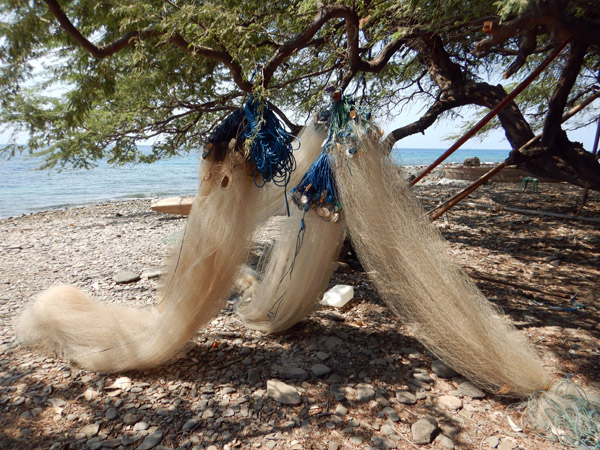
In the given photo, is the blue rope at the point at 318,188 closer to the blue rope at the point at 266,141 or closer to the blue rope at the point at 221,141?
the blue rope at the point at 266,141

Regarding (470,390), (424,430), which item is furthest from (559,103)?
(424,430)

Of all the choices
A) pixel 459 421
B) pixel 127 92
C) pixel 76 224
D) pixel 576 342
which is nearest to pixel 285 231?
pixel 459 421

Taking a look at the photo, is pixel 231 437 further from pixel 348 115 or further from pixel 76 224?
pixel 76 224

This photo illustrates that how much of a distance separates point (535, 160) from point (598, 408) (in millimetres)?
3026

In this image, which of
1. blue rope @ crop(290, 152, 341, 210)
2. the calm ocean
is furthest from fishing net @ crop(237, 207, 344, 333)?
the calm ocean

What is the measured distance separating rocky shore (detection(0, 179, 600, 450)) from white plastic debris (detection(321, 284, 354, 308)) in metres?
0.08

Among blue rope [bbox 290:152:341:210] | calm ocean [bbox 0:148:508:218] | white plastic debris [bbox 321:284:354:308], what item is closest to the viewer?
blue rope [bbox 290:152:341:210]

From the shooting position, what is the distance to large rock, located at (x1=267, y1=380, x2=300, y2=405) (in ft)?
7.79

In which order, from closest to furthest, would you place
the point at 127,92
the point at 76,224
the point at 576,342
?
the point at 576,342
the point at 127,92
the point at 76,224

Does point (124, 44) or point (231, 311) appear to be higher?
point (124, 44)

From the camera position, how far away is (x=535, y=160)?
439 centimetres

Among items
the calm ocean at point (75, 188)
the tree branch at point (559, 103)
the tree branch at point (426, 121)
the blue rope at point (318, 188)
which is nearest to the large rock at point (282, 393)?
the blue rope at point (318, 188)

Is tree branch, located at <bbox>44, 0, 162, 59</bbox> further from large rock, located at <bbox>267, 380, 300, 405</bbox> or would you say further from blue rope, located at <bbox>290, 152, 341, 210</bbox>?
large rock, located at <bbox>267, 380, 300, 405</bbox>

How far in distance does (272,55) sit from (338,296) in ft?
10.8
